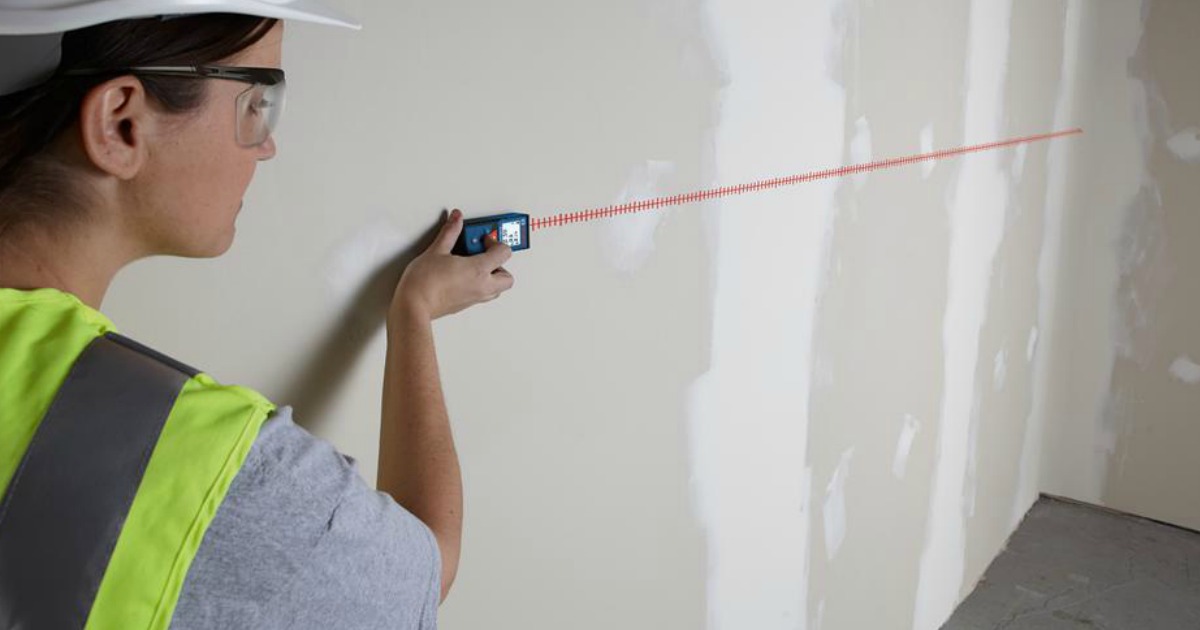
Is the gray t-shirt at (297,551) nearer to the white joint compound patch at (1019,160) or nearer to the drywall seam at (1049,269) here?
the white joint compound patch at (1019,160)

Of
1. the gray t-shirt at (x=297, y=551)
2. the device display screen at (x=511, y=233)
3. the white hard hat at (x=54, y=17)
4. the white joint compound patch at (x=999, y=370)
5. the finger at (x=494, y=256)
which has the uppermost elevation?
the white hard hat at (x=54, y=17)

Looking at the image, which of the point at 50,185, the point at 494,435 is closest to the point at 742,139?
the point at 494,435

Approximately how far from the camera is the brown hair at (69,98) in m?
0.68

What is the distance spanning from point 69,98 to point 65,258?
4.6 inches

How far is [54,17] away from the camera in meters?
0.64

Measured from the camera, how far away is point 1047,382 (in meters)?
3.83

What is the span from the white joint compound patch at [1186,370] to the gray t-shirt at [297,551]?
374 centimetres

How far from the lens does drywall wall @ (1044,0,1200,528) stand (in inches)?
137

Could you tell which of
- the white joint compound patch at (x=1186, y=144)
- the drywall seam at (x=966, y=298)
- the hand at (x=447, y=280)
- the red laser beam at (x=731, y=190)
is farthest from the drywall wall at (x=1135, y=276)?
the hand at (x=447, y=280)

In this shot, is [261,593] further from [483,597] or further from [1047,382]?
[1047,382]

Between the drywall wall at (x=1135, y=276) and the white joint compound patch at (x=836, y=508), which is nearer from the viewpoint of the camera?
the white joint compound patch at (x=836, y=508)

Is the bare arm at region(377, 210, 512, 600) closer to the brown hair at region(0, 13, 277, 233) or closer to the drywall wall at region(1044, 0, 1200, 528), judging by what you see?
the brown hair at region(0, 13, 277, 233)

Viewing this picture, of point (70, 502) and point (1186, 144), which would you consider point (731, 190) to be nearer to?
point (70, 502)

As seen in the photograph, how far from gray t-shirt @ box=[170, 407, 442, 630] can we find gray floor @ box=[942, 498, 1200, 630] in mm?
2781
